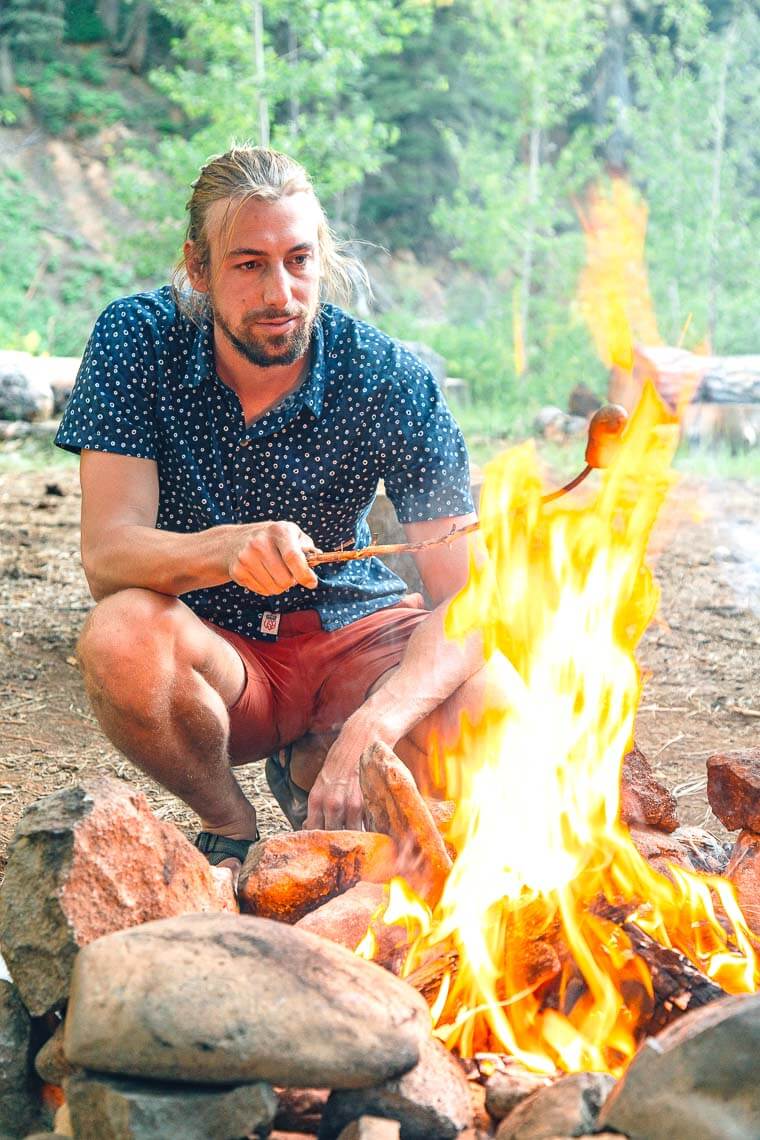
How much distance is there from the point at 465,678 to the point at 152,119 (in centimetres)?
1959

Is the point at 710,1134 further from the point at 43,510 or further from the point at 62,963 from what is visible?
the point at 43,510

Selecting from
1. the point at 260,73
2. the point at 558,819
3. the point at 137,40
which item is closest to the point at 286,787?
the point at 558,819

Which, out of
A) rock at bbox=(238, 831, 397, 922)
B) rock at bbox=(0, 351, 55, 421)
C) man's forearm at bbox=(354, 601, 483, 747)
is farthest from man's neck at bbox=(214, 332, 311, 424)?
rock at bbox=(0, 351, 55, 421)

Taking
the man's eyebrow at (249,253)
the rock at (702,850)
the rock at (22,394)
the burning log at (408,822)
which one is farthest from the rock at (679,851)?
the rock at (22,394)

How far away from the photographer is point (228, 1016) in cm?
166

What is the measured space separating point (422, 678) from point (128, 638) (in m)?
0.71

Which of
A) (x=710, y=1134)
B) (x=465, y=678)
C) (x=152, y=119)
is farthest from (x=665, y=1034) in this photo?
(x=152, y=119)

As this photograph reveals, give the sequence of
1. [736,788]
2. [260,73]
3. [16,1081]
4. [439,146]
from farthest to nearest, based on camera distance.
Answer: [439,146] < [260,73] < [736,788] < [16,1081]

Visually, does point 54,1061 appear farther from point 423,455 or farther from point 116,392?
point 423,455

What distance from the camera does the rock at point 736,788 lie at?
2639 millimetres

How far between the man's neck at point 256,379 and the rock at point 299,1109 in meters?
1.76

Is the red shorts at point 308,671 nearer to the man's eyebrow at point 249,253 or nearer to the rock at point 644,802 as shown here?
the rock at point 644,802

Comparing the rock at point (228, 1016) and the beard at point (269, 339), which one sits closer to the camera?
the rock at point (228, 1016)

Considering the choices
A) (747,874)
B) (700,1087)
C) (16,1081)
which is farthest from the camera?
(747,874)
